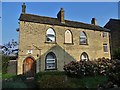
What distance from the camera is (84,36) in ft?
95.6

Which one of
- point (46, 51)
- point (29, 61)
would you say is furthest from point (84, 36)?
point (29, 61)

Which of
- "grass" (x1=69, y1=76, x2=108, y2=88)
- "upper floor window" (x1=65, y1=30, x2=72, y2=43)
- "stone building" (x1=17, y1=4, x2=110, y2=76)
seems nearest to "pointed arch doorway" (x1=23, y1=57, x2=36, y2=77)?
"stone building" (x1=17, y1=4, x2=110, y2=76)

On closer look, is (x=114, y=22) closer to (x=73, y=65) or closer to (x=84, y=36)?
(x=84, y=36)

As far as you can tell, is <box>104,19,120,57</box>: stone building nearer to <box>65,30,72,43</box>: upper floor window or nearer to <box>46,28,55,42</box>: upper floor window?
<box>65,30,72,43</box>: upper floor window

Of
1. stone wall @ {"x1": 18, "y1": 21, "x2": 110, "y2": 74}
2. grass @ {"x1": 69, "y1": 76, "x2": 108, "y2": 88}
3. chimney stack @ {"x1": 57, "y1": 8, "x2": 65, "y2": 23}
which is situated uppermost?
chimney stack @ {"x1": 57, "y1": 8, "x2": 65, "y2": 23}

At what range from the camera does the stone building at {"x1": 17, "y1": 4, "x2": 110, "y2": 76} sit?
23531 mm

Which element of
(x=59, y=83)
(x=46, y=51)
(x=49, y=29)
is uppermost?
(x=49, y=29)

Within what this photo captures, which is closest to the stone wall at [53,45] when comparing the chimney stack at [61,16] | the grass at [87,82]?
the chimney stack at [61,16]

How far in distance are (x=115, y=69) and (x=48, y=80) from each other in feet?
21.8

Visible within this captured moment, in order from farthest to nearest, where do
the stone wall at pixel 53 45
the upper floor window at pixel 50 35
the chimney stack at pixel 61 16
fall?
the chimney stack at pixel 61 16 < the upper floor window at pixel 50 35 < the stone wall at pixel 53 45

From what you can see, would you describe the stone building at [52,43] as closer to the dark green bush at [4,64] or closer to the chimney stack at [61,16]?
the chimney stack at [61,16]

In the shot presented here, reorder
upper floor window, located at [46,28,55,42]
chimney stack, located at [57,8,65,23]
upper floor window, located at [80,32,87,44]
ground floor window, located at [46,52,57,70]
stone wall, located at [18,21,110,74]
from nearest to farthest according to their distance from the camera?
1. stone wall, located at [18,21,110,74]
2. ground floor window, located at [46,52,57,70]
3. upper floor window, located at [46,28,55,42]
4. chimney stack, located at [57,8,65,23]
5. upper floor window, located at [80,32,87,44]

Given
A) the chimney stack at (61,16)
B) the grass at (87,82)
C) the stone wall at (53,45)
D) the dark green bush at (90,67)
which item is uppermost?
the chimney stack at (61,16)

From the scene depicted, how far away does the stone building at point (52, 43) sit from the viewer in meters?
23.5
